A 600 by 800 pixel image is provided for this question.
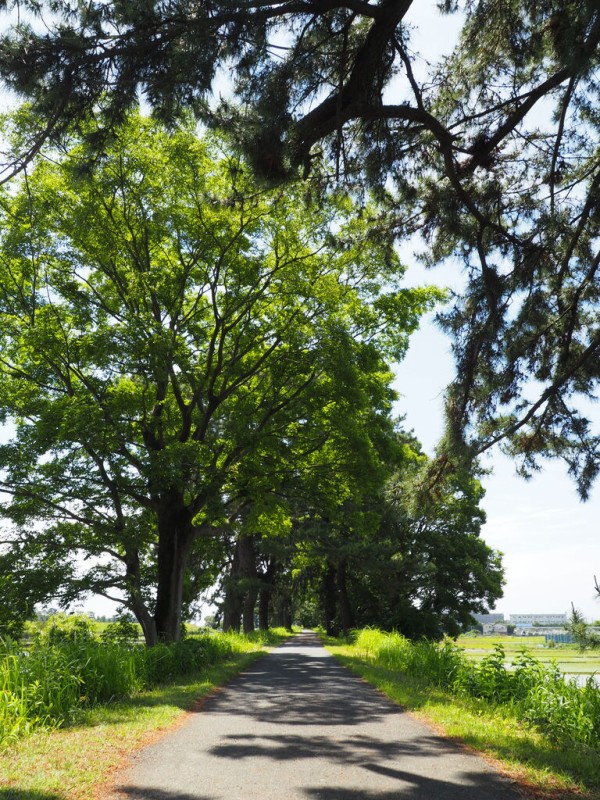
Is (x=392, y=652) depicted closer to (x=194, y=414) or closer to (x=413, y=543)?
(x=194, y=414)

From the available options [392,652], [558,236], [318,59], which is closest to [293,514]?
[392,652]

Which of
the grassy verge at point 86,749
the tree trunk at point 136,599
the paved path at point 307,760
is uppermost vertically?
the tree trunk at point 136,599

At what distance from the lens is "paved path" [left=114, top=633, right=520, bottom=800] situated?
4.91 m

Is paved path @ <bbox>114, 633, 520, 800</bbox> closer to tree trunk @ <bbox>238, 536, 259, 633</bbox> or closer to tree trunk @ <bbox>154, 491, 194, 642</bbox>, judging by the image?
tree trunk @ <bbox>154, 491, 194, 642</bbox>

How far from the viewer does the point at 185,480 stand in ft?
49.3

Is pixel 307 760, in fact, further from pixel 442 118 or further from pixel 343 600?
pixel 343 600

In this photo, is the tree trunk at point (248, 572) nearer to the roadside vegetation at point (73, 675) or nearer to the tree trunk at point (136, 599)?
the tree trunk at point (136, 599)

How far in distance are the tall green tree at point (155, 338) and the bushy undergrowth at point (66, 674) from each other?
12.8 feet

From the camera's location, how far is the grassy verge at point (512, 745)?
200 inches

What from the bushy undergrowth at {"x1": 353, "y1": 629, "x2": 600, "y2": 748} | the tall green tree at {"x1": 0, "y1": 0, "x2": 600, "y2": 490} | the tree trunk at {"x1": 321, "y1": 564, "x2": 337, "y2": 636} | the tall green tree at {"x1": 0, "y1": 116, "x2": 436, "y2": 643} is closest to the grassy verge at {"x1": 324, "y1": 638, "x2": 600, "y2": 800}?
the bushy undergrowth at {"x1": 353, "y1": 629, "x2": 600, "y2": 748}

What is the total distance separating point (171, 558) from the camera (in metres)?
16.9

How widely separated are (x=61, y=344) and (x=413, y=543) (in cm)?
2477

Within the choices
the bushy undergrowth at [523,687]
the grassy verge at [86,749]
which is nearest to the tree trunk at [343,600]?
the bushy undergrowth at [523,687]

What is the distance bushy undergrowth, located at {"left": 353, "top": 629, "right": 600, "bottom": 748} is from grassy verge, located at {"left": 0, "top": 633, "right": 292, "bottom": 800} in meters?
4.28
